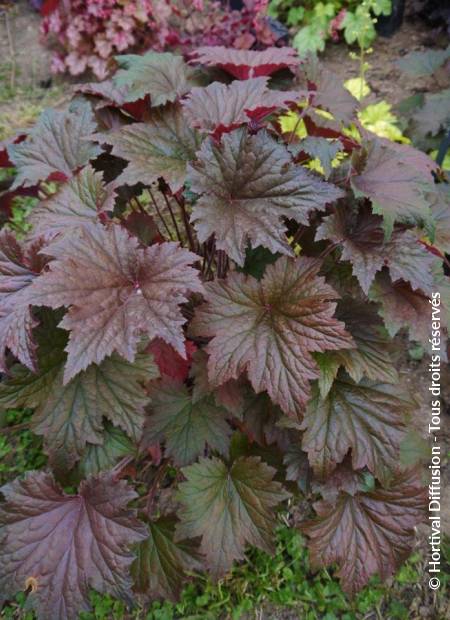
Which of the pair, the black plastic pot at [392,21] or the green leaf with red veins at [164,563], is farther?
the black plastic pot at [392,21]

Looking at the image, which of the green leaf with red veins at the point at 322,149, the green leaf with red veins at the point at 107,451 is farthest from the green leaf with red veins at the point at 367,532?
the green leaf with red veins at the point at 322,149

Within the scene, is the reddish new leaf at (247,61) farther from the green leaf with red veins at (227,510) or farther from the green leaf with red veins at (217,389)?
the green leaf with red veins at (227,510)

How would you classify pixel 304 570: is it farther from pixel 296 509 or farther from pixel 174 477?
pixel 174 477

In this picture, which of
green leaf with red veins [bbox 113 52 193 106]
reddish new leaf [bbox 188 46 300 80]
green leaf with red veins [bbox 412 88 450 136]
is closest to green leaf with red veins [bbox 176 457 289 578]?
green leaf with red veins [bbox 113 52 193 106]

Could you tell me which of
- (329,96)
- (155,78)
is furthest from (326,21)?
(155,78)

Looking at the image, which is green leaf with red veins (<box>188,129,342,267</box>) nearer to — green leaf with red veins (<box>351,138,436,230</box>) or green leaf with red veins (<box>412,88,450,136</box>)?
green leaf with red veins (<box>351,138,436,230</box>)

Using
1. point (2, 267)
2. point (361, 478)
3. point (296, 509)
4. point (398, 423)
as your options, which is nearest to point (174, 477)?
point (296, 509)
